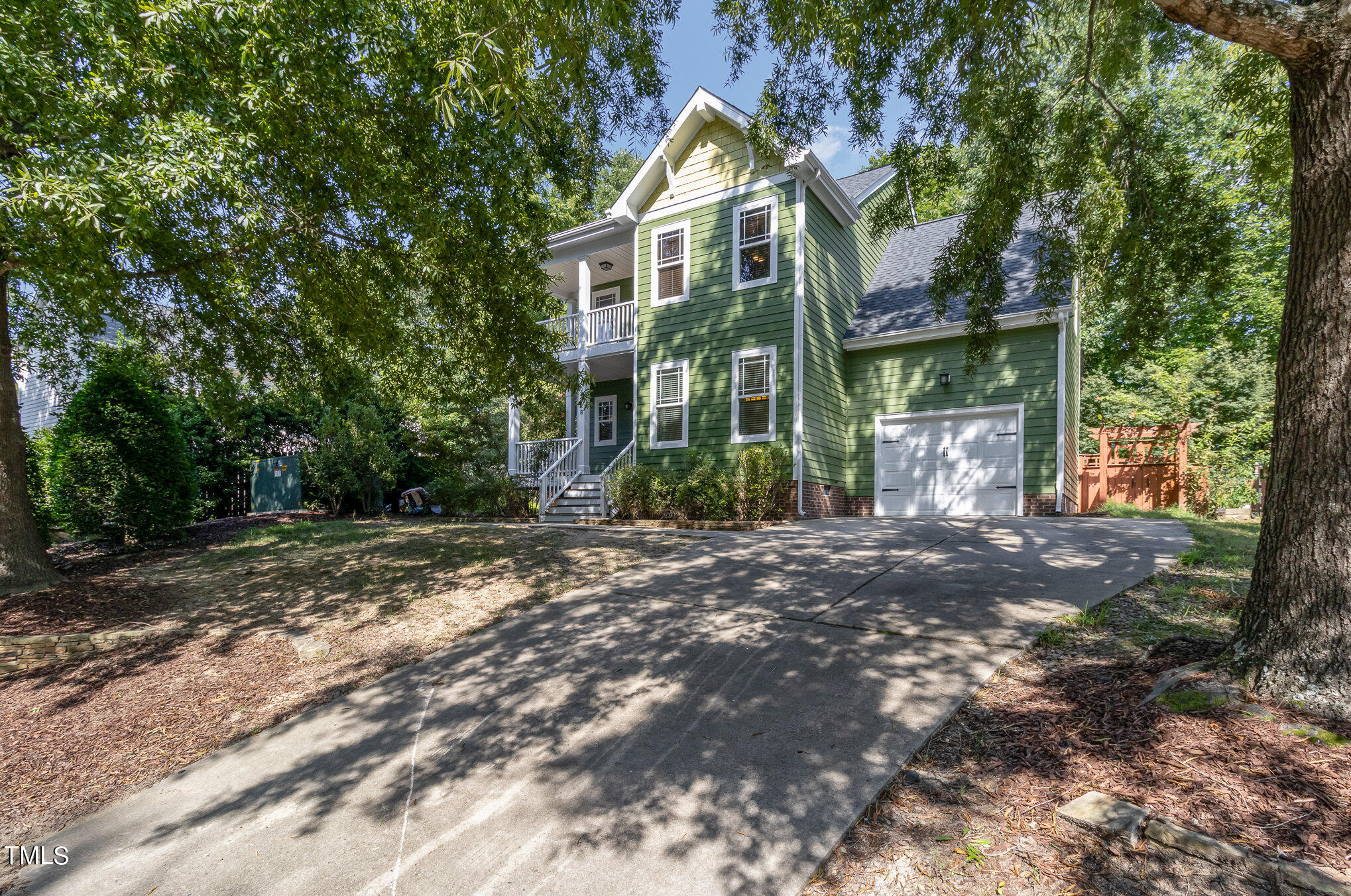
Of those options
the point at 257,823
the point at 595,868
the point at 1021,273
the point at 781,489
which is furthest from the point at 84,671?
the point at 1021,273

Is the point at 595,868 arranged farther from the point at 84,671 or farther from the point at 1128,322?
the point at 1128,322

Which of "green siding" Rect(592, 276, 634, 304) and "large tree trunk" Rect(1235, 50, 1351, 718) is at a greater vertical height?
"green siding" Rect(592, 276, 634, 304)

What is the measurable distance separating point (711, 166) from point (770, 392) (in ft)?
15.7

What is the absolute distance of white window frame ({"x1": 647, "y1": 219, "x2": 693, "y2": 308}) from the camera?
12875 mm

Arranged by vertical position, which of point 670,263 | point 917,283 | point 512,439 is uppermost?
point 670,263

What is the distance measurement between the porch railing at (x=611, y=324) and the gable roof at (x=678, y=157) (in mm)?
1890

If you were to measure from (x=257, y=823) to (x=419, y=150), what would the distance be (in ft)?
20.0

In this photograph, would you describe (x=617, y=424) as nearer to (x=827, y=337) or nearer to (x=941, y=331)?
(x=827, y=337)

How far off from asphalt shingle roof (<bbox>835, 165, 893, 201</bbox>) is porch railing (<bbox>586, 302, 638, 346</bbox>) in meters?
5.71

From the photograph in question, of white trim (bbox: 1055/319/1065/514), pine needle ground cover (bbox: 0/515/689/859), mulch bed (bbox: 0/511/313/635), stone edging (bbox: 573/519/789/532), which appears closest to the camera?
pine needle ground cover (bbox: 0/515/689/859)

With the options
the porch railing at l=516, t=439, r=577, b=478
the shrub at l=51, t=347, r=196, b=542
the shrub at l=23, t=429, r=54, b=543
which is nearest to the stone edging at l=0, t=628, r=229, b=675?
the shrub at l=51, t=347, r=196, b=542

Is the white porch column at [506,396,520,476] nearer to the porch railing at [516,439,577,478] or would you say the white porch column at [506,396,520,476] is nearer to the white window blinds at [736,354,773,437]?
the porch railing at [516,439,577,478]

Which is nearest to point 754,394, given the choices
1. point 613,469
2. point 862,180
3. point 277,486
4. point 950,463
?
point 613,469

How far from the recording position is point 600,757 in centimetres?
323
